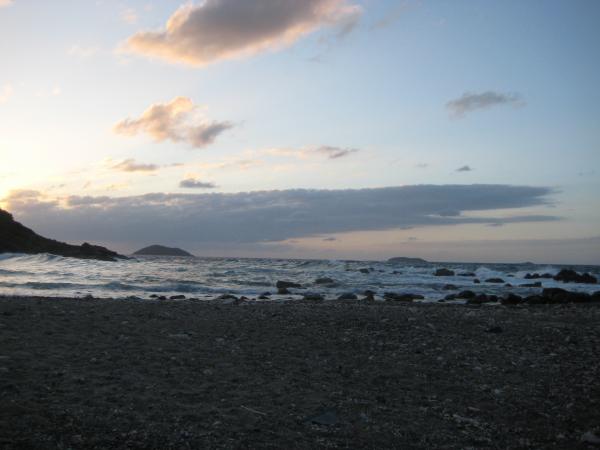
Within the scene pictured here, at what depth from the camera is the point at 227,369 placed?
892 cm

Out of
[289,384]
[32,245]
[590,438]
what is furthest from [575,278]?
[32,245]

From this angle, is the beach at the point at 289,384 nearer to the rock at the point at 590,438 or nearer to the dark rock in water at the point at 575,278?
the rock at the point at 590,438

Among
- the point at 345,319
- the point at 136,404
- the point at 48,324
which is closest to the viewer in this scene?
the point at 136,404

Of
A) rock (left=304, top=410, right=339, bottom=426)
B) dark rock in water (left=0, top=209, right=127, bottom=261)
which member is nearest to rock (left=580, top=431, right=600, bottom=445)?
rock (left=304, top=410, right=339, bottom=426)

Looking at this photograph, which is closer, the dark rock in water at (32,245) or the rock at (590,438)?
the rock at (590,438)

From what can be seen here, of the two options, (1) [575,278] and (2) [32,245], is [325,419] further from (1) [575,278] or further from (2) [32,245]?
(2) [32,245]

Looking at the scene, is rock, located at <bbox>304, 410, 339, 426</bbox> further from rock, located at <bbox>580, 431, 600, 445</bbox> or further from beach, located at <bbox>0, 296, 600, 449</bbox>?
rock, located at <bbox>580, 431, 600, 445</bbox>

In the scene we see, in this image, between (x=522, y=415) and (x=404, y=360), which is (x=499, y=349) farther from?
(x=522, y=415)

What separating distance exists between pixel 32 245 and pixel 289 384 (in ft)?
213

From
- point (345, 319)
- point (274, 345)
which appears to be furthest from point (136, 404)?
point (345, 319)

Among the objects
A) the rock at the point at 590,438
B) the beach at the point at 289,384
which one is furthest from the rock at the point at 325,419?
the rock at the point at 590,438

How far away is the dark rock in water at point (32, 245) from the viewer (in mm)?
60850

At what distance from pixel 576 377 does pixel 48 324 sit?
1150cm

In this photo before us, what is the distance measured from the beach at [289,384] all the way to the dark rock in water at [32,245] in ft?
175
